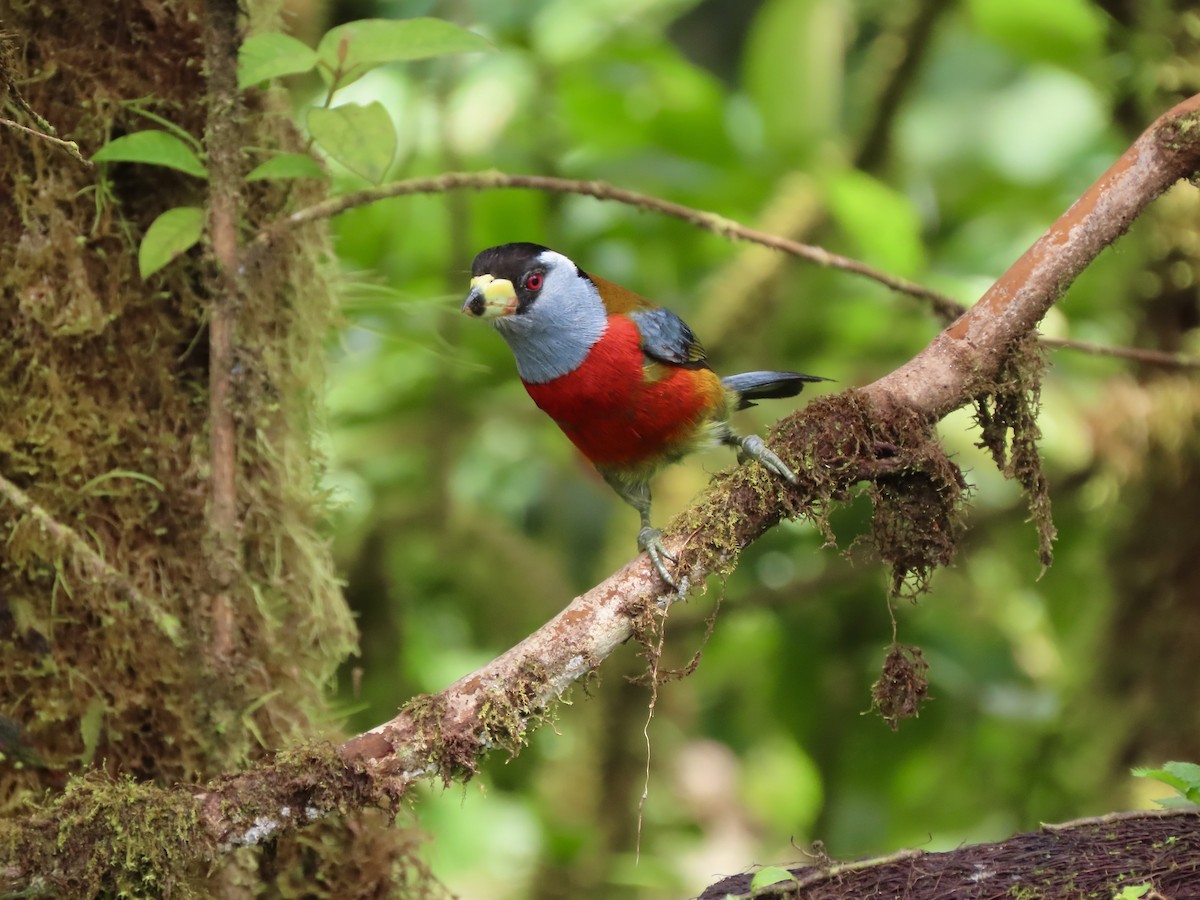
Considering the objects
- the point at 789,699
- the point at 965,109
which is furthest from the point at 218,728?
the point at 965,109

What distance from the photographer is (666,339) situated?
2846mm

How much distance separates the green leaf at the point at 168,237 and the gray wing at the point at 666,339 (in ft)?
3.48

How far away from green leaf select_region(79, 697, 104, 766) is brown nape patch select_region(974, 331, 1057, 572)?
1.66m

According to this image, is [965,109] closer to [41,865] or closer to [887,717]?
[887,717]

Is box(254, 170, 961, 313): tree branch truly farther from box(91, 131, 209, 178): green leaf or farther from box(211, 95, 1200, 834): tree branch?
box(211, 95, 1200, 834): tree branch

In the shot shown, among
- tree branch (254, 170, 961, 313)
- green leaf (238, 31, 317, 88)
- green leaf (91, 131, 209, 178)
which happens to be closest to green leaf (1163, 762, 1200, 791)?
tree branch (254, 170, 961, 313)

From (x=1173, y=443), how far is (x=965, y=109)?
76.7 inches

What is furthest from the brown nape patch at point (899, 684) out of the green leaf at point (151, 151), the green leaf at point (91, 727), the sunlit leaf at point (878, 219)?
the sunlit leaf at point (878, 219)

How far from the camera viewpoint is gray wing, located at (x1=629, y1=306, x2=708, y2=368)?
2814 mm

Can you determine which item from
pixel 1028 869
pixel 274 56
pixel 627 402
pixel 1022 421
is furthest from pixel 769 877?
pixel 274 56

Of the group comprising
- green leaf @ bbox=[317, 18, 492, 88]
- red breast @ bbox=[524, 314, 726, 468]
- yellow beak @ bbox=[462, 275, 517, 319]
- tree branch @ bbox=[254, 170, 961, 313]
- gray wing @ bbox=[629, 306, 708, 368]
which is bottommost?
red breast @ bbox=[524, 314, 726, 468]

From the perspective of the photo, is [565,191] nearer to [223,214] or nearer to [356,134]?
[356,134]

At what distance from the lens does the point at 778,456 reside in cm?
215

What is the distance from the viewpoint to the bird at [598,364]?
275 centimetres
